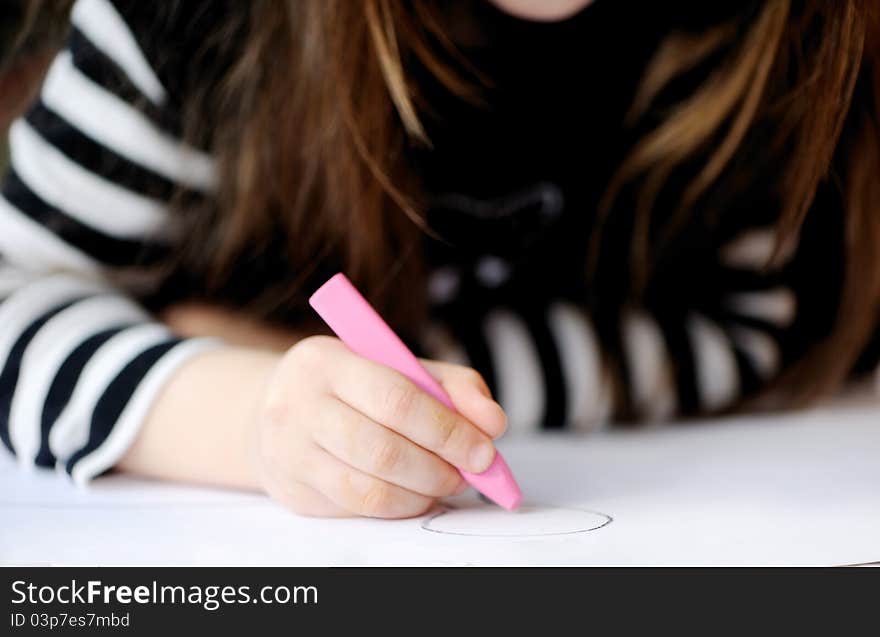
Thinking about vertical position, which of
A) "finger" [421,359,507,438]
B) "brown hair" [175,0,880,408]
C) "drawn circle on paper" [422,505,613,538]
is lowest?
"drawn circle on paper" [422,505,613,538]

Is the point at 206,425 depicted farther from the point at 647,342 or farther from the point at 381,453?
the point at 647,342

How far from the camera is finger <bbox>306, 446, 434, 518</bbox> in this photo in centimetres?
33

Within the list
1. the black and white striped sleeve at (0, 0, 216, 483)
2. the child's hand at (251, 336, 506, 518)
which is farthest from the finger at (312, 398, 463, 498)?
the black and white striped sleeve at (0, 0, 216, 483)

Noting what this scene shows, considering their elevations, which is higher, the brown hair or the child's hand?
the brown hair

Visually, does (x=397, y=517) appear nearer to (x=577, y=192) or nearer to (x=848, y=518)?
(x=848, y=518)

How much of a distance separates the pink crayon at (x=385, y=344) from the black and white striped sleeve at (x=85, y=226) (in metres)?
0.10

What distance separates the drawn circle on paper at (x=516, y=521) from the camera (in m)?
0.31

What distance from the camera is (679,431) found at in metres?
0.48

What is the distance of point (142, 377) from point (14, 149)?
0.17 metres

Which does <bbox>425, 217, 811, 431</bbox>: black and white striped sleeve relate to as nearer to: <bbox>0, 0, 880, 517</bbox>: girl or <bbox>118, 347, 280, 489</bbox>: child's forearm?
<bbox>0, 0, 880, 517</bbox>: girl

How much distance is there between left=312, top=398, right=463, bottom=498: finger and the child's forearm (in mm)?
56

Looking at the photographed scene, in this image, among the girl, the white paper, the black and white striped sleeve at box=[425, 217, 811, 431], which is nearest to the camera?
the white paper

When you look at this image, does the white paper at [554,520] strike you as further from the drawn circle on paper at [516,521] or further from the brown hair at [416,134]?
the brown hair at [416,134]
